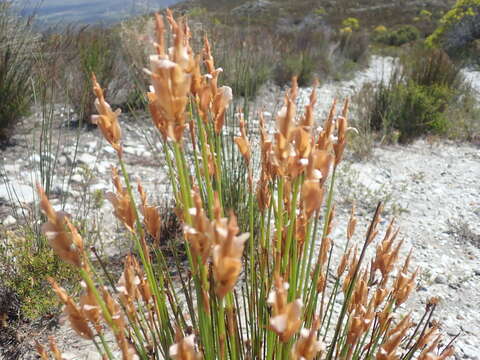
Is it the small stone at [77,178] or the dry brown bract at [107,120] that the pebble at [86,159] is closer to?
the small stone at [77,178]

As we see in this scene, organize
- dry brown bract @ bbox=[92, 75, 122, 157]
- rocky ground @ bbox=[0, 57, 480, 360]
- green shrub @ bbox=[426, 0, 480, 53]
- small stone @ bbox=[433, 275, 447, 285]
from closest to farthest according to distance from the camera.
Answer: dry brown bract @ bbox=[92, 75, 122, 157]
rocky ground @ bbox=[0, 57, 480, 360]
small stone @ bbox=[433, 275, 447, 285]
green shrub @ bbox=[426, 0, 480, 53]

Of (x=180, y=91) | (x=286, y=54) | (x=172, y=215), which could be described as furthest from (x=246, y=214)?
(x=286, y=54)

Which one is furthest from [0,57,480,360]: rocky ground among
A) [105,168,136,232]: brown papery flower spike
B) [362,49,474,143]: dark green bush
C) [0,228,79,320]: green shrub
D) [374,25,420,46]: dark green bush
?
[374,25,420,46]: dark green bush

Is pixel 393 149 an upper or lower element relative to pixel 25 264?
lower

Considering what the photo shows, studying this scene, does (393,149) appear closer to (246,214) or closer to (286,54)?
(246,214)

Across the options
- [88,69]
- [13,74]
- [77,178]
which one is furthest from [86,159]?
[88,69]

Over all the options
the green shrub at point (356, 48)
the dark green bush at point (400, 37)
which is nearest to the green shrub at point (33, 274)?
the green shrub at point (356, 48)

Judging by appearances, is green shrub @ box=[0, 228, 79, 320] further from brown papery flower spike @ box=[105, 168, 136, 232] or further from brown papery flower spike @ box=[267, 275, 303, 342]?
brown papery flower spike @ box=[267, 275, 303, 342]
